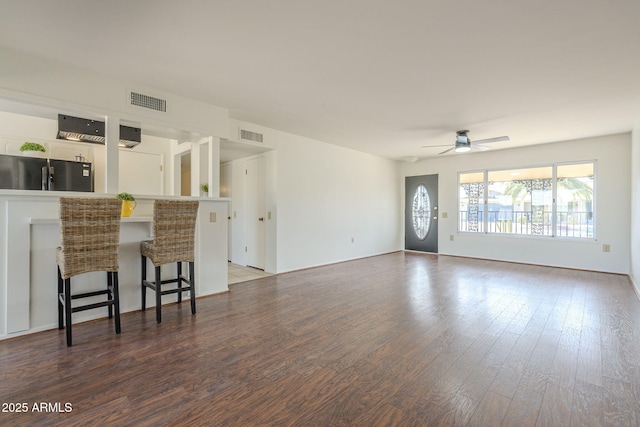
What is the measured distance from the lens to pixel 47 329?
8.71 ft

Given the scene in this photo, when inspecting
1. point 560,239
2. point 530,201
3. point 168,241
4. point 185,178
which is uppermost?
point 185,178

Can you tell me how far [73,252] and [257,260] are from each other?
3.29 m

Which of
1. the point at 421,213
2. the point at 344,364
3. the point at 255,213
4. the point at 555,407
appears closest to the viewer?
the point at 555,407

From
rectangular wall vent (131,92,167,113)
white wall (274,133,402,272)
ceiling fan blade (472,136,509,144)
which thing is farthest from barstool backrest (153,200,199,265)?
ceiling fan blade (472,136,509,144)

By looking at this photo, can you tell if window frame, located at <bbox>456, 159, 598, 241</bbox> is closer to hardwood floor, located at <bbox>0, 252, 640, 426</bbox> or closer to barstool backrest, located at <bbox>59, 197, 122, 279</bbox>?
hardwood floor, located at <bbox>0, 252, 640, 426</bbox>

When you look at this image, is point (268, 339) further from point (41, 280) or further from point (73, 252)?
point (41, 280)

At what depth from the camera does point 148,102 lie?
10.9 ft

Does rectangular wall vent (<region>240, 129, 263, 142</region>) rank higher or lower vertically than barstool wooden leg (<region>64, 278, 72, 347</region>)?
higher

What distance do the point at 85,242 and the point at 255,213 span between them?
323 centimetres

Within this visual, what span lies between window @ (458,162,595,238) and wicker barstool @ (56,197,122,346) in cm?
680

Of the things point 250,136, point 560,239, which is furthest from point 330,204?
point 560,239

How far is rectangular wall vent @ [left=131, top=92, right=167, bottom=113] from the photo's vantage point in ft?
10.6

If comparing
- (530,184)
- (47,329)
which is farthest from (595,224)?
(47,329)

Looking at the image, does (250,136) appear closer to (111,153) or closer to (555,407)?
(111,153)
